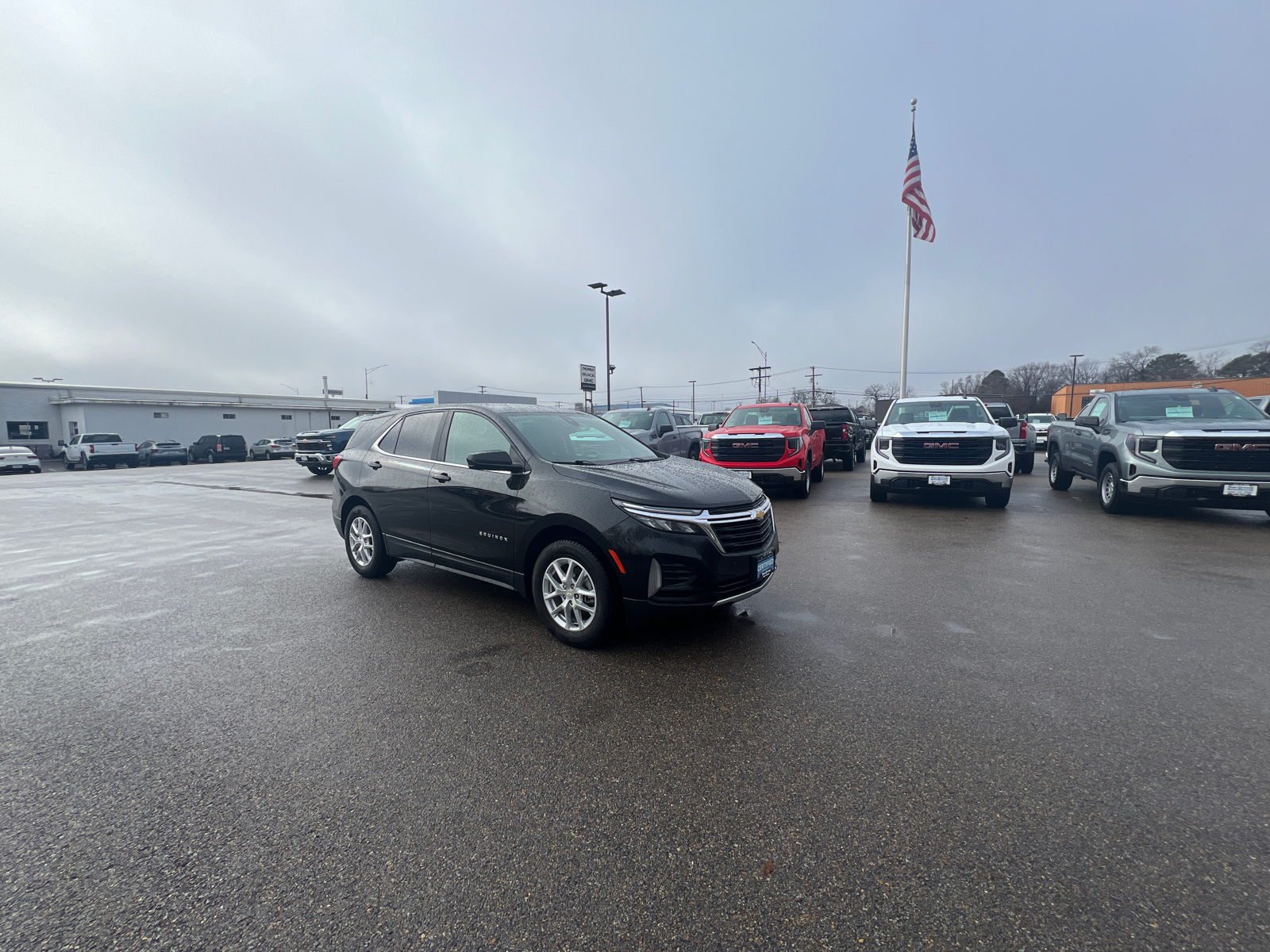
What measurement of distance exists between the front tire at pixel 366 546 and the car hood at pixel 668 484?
2394mm

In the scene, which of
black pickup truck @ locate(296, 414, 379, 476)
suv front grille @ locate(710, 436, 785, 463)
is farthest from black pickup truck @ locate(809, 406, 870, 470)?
black pickup truck @ locate(296, 414, 379, 476)

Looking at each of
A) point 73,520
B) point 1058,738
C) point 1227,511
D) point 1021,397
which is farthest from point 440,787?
point 1021,397

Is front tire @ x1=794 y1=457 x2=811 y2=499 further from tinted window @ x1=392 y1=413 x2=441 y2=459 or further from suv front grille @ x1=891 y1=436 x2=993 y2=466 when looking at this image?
tinted window @ x1=392 y1=413 x2=441 y2=459

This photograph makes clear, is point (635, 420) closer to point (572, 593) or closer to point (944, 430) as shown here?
point (944, 430)

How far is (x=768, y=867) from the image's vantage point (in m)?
2.12

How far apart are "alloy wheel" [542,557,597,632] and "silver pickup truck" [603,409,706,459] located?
1090 cm

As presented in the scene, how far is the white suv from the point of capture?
9344 millimetres

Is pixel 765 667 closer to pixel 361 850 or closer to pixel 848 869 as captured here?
pixel 848 869

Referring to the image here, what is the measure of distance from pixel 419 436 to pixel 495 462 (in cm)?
144

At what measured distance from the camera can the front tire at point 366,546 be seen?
5.76 metres

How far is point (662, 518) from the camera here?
389 centimetres

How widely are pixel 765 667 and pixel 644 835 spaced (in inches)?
66.6

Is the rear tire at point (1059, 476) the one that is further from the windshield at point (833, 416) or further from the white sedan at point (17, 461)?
the white sedan at point (17, 461)

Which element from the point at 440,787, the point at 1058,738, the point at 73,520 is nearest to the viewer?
the point at 440,787
